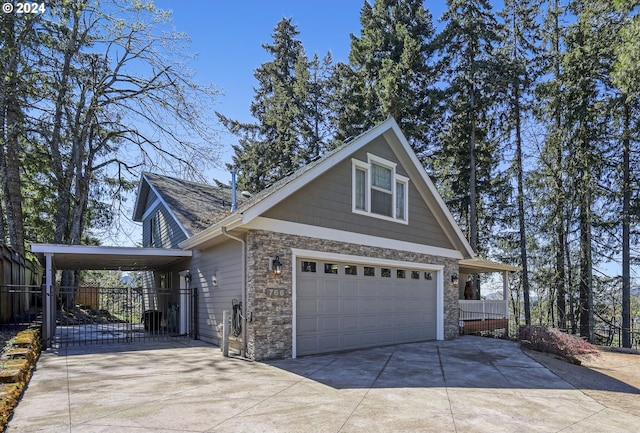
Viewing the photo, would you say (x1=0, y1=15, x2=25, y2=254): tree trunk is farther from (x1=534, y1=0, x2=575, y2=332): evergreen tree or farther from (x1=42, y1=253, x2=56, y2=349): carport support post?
(x1=534, y1=0, x2=575, y2=332): evergreen tree

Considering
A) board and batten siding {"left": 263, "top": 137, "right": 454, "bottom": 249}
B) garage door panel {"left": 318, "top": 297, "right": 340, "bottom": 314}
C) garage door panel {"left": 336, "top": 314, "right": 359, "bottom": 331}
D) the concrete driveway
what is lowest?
the concrete driveway

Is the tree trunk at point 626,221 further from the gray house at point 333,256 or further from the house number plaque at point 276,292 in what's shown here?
the house number plaque at point 276,292

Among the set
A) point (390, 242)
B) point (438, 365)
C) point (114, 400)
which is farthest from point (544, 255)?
point (114, 400)

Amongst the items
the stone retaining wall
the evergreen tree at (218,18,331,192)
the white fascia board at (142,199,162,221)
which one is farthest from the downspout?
the evergreen tree at (218,18,331,192)

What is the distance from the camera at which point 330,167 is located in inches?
391

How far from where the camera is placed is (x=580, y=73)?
56.6 feet

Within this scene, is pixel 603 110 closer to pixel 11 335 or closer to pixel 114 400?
pixel 114 400

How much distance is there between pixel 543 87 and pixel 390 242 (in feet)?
40.8

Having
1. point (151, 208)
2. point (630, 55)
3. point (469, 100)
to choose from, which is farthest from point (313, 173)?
point (469, 100)

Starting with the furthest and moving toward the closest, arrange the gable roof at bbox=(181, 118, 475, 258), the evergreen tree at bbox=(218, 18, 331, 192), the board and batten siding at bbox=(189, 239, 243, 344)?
the evergreen tree at bbox=(218, 18, 331, 192) → the board and batten siding at bbox=(189, 239, 243, 344) → the gable roof at bbox=(181, 118, 475, 258)

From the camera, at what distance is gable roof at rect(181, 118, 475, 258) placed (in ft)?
27.6

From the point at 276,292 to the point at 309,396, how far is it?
2.95 meters

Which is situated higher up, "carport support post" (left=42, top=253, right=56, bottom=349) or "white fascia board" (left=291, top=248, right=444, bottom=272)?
"white fascia board" (left=291, top=248, right=444, bottom=272)

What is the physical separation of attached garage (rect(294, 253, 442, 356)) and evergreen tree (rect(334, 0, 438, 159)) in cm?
1066
